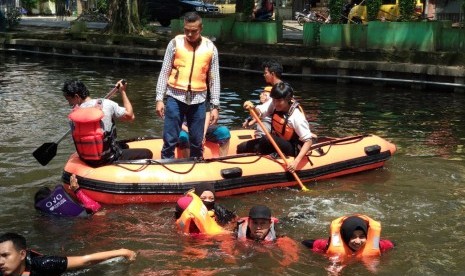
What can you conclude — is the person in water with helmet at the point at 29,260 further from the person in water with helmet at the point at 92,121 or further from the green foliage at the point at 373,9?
the green foliage at the point at 373,9

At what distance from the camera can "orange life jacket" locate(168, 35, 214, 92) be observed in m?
7.34

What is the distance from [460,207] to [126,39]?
1624 cm

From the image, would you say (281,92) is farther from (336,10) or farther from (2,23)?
(2,23)

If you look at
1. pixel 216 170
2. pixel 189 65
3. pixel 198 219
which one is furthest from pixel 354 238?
pixel 189 65

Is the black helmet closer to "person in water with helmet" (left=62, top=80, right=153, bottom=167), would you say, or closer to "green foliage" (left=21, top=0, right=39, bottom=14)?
"person in water with helmet" (left=62, top=80, right=153, bottom=167)

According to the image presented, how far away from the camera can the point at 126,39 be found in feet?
72.5

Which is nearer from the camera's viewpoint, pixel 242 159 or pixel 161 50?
pixel 242 159

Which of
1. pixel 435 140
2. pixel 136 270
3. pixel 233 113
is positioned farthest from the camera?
Result: pixel 233 113

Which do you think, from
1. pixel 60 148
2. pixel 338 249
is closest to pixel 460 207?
pixel 338 249

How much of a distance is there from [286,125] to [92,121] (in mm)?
2371

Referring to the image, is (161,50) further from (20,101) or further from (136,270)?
(136,270)

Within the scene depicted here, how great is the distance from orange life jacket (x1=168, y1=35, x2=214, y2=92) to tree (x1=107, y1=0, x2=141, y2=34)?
1553 cm

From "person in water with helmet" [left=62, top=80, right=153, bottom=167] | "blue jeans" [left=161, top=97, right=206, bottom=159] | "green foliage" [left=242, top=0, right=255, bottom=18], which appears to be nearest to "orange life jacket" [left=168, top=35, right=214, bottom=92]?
"blue jeans" [left=161, top=97, right=206, bottom=159]

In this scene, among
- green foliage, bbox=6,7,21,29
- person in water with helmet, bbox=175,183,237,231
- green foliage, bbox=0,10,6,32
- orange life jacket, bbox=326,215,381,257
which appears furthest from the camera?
green foliage, bbox=6,7,21,29
